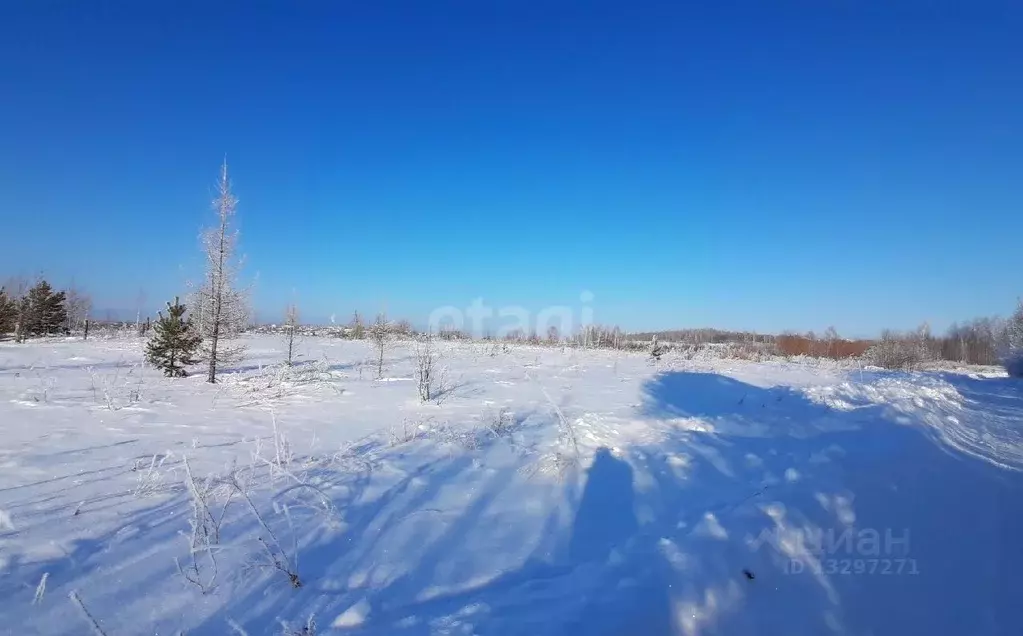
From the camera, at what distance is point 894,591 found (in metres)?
3.42

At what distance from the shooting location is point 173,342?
540 inches

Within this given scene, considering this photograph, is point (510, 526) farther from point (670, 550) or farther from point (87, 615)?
point (87, 615)

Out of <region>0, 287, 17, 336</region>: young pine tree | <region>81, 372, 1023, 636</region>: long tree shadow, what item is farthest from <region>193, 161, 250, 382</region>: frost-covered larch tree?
<region>0, 287, 17, 336</region>: young pine tree

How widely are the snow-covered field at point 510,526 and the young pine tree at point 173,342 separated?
5177 mm

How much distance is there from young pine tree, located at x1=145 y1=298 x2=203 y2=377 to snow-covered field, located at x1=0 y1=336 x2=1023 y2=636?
5.18 meters

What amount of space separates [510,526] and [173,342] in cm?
1349

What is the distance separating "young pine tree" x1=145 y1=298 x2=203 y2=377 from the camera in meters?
13.6

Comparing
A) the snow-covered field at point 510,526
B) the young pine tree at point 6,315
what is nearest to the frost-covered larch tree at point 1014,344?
the snow-covered field at point 510,526

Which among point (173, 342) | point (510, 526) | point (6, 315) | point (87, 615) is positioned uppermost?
point (6, 315)

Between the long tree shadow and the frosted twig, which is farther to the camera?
the long tree shadow

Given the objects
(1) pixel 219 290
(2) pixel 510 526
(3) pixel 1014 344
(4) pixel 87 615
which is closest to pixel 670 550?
(2) pixel 510 526

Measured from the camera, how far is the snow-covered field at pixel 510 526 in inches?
125

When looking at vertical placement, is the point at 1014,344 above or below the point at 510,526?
above

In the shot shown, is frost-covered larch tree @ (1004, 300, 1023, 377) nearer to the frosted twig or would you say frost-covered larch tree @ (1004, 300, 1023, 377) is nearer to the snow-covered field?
the snow-covered field
